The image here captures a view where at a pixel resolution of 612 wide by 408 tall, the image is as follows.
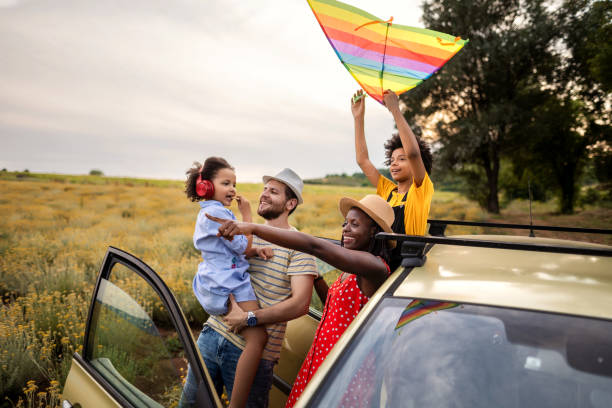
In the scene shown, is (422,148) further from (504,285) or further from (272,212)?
(504,285)

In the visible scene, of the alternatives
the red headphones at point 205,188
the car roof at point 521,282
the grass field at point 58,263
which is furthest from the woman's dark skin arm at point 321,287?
the grass field at point 58,263

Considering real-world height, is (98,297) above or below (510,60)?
below

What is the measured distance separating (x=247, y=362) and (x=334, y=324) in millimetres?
502

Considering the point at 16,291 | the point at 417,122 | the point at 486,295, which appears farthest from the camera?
the point at 417,122

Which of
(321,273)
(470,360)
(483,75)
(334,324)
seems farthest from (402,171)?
(483,75)

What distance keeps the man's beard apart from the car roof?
3.32 feet

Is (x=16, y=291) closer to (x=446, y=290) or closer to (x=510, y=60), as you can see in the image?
(x=446, y=290)

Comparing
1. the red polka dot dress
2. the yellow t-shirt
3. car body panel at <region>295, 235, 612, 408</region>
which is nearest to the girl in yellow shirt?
the yellow t-shirt

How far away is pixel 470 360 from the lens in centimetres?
128

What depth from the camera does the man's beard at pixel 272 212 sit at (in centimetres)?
235

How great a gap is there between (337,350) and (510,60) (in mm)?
23134

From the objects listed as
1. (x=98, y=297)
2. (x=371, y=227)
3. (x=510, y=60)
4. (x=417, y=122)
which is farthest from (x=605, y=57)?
(x=98, y=297)

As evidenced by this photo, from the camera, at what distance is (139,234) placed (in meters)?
13.4

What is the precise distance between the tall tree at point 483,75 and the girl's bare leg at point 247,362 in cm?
2075
